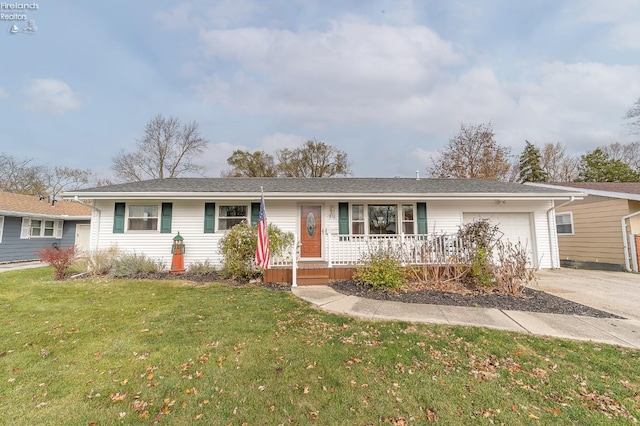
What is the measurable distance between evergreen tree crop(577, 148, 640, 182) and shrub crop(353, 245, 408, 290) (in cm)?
2711

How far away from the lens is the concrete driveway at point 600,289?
509cm

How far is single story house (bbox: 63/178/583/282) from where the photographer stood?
873cm

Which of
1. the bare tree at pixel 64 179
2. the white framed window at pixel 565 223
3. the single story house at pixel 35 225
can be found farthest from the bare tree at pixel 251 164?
the white framed window at pixel 565 223

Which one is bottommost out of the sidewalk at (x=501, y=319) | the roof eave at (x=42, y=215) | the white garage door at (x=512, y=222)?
the sidewalk at (x=501, y=319)

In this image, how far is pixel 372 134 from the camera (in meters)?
17.0

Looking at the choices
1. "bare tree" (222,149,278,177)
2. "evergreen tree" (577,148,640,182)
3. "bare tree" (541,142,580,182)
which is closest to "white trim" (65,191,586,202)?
"bare tree" (222,149,278,177)

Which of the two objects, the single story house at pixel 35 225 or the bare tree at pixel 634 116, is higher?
the bare tree at pixel 634 116

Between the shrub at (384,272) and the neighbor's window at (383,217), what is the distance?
292 centimetres

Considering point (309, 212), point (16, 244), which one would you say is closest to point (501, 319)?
point (309, 212)

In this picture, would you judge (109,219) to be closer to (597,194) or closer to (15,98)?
(15,98)

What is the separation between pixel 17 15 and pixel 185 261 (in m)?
9.37

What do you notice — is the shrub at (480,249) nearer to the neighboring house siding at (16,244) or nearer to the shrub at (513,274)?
the shrub at (513,274)

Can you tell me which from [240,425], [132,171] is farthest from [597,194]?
[132,171]

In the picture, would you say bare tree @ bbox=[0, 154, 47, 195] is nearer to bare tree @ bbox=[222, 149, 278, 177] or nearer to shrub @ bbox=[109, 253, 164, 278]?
bare tree @ bbox=[222, 149, 278, 177]
